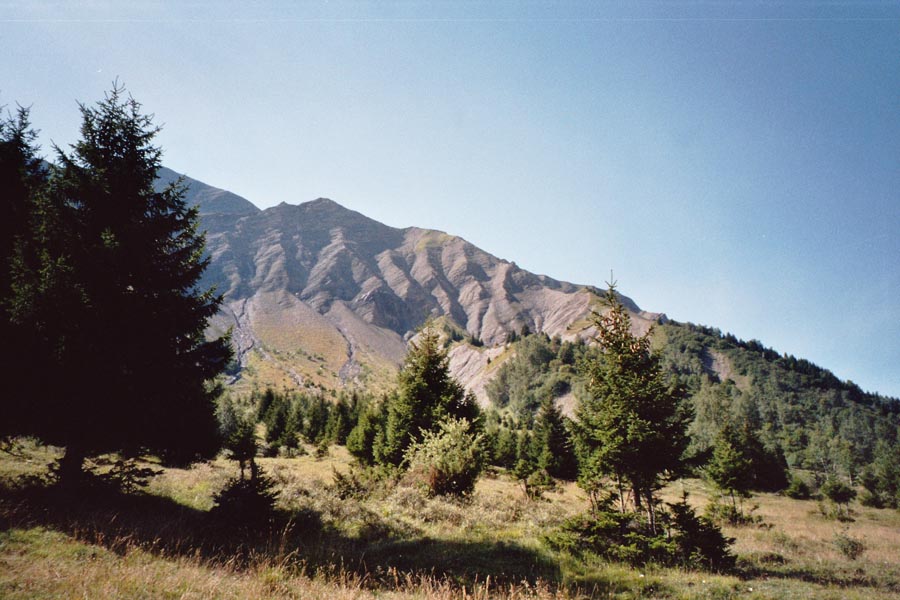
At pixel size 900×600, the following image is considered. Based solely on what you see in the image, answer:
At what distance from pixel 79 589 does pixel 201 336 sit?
24.9 ft

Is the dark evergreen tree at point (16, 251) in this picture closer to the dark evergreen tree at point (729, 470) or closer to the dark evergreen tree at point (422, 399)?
the dark evergreen tree at point (422, 399)

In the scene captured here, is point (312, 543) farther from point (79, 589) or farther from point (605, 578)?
point (605, 578)

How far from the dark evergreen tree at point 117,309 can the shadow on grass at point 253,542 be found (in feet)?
4.76

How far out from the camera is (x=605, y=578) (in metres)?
8.88

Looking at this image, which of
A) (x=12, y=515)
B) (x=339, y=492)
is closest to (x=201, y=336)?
(x=12, y=515)

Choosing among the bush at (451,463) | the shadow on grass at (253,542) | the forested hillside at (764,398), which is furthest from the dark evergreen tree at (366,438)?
the forested hillside at (764,398)

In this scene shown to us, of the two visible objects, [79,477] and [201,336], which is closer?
[79,477]

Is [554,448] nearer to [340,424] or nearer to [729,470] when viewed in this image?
[729,470]

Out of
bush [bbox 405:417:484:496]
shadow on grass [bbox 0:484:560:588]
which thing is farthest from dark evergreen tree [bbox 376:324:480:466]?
shadow on grass [bbox 0:484:560:588]

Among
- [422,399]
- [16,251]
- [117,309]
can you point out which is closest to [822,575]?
[422,399]

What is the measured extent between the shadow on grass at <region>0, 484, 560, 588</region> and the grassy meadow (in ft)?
0.14

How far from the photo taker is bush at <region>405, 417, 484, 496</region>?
631 inches

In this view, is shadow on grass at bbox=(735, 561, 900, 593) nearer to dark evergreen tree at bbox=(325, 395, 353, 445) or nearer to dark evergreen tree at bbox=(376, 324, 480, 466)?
dark evergreen tree at bbox=(376, 324, 480, 466)

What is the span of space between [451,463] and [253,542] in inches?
336
